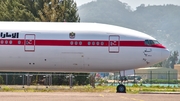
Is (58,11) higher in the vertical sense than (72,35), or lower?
higher

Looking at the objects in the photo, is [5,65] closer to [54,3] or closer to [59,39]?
[59,39]

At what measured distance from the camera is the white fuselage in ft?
103

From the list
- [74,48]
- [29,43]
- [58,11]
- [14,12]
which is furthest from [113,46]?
[14,12]

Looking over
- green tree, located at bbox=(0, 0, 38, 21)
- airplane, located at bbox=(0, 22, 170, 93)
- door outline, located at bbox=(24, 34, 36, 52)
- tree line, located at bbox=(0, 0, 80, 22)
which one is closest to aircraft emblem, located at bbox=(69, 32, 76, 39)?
airplane, located at bbox=(0, 22, 170, 93)

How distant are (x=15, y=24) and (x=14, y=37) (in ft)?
4.90

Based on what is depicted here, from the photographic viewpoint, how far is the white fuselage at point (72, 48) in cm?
3131

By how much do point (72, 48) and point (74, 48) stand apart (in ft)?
0.45

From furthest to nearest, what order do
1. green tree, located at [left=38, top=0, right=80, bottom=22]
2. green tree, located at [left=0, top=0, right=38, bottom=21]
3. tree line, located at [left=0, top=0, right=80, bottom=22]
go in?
green tree, located at [left=0, top=0, right=38, bottom=21]
tree line, located at [left=0, top=0, right=80, bottom=22]
green tree, located at [left=38, top=0, right=80, bottom=22]

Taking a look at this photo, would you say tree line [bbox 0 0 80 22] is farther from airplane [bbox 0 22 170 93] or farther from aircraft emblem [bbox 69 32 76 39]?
aircraft emblem [bbox 69 32 76 39]

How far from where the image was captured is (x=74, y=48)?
31.4 metres

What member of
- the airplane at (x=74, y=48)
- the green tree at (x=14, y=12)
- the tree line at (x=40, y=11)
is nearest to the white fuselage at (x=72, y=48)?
the airplane at (x=74, y=48)

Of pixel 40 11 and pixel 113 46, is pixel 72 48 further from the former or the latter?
pixel 40 11

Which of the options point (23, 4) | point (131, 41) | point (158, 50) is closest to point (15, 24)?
point (131, 41)

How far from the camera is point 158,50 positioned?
31922 mm
